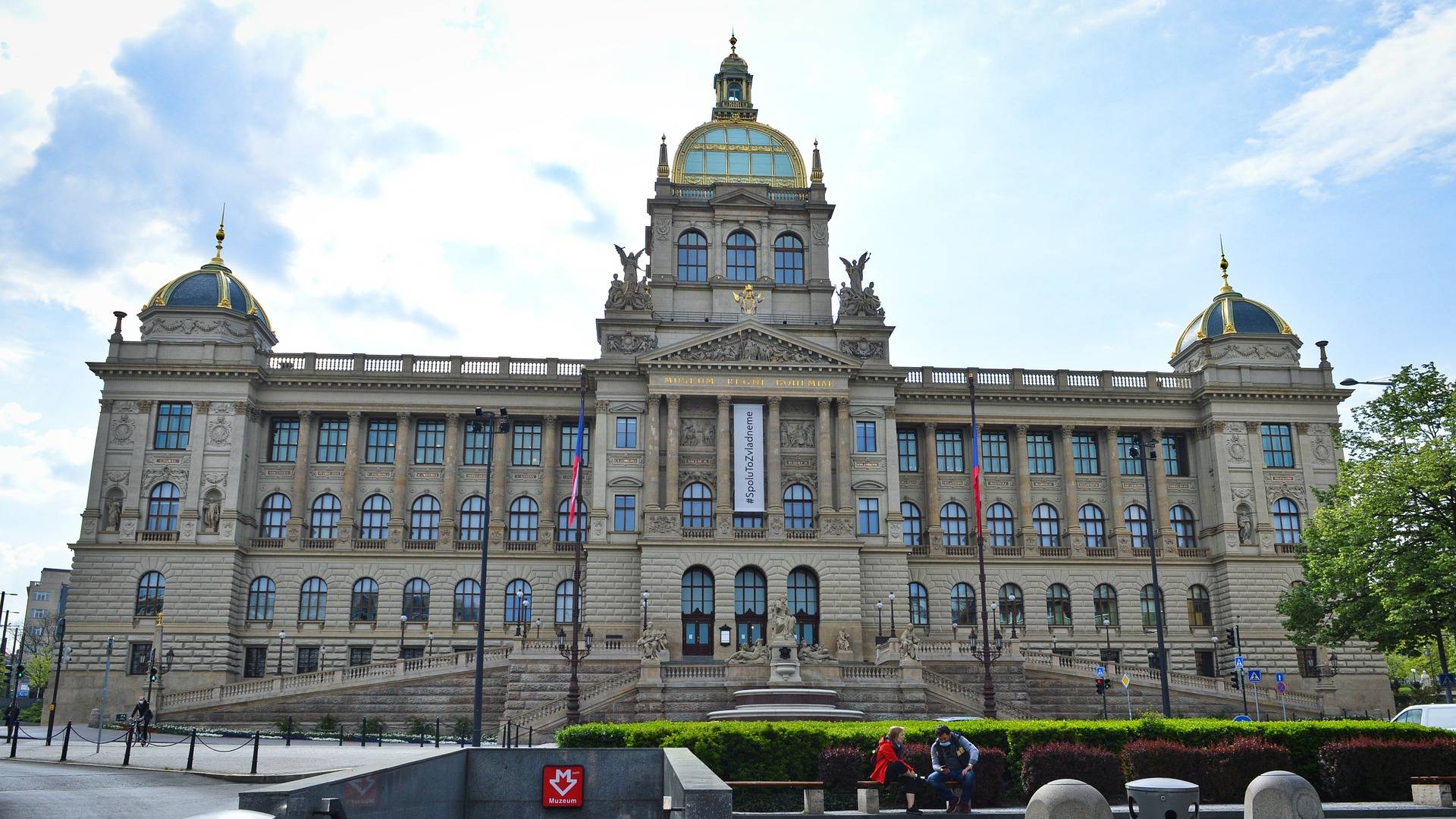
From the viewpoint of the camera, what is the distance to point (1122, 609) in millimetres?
72750

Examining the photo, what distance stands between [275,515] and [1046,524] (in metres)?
46.5

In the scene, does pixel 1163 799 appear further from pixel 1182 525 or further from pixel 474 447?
pixel 1182 525

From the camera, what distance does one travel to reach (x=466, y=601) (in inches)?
2756

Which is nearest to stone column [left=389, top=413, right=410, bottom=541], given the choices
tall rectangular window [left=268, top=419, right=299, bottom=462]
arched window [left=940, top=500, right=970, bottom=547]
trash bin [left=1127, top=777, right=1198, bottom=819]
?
tall rectangular window [left=268, top=419, right=299, bottom=462]

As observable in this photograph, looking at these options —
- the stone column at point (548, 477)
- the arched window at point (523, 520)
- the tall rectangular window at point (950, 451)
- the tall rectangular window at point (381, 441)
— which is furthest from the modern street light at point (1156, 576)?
the tall rectangular window at point (381, 441)

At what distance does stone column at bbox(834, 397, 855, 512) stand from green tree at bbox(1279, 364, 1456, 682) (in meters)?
23.9

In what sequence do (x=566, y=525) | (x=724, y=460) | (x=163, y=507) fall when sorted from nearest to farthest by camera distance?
1. (x=724, y=460)
2. (x=163, y=507)
3. (x=566, y=525)

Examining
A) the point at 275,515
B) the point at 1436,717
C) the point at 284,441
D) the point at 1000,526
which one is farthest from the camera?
the point at 1000,526

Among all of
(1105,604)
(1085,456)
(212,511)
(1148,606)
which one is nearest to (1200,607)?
(1148,606)

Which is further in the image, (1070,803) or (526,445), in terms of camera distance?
(526,445)

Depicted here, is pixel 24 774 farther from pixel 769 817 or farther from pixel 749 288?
pixel 749 288

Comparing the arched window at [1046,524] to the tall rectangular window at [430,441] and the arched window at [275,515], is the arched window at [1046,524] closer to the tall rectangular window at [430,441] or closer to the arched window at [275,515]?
the tall rectangular window at [430,441]

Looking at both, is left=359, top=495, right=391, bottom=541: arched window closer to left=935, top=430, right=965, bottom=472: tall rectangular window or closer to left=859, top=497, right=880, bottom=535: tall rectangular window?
left=859, top=497, right=880, bottom=535: tall rectangular window

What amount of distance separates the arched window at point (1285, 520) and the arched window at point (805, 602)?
2902 cm
